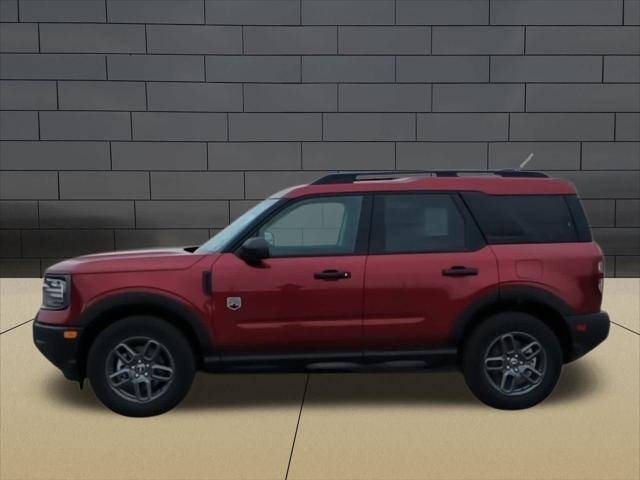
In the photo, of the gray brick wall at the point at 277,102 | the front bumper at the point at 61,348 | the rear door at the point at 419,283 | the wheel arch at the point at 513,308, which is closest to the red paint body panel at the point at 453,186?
the rear door at the point at 419,283

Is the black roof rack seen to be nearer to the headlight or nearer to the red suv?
the red suv

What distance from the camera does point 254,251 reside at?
4.23m

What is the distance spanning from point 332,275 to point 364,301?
1.07 feet

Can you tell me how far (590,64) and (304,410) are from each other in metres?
9.16

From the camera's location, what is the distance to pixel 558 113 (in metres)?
10.4

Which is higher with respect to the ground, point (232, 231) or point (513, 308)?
point (232, 231)

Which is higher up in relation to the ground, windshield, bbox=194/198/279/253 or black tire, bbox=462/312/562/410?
windshield, bbox=194/198/279/253

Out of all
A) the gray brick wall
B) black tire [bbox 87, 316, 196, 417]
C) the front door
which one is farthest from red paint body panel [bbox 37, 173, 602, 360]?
the gray brick wall

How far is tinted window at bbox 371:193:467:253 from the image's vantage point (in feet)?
14.6

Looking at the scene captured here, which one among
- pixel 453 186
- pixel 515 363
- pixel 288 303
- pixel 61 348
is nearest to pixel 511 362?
pixel 515 363

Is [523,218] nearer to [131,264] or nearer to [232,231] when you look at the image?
[232,231]

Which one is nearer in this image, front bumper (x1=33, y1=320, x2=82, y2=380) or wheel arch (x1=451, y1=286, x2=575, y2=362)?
front bumper (x1=33, y1=320, x2=82, y2=380)

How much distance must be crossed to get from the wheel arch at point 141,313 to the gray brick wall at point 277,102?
20.6ft

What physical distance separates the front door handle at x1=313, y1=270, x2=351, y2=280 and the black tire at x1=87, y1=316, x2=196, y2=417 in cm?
114
